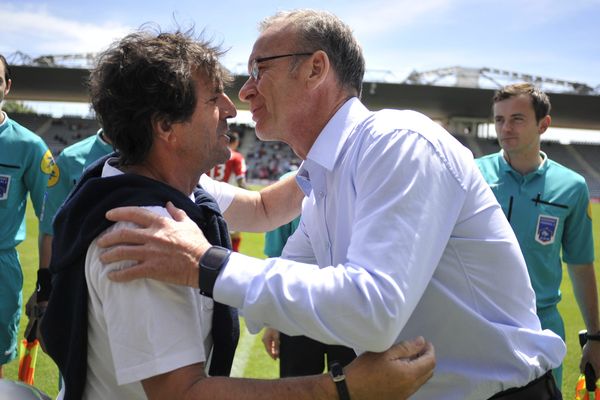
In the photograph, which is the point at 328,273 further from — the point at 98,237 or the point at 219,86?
the point at 219,86

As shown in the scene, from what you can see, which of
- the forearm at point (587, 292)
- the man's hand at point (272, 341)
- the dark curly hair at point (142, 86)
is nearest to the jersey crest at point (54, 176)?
the man's hand at point (272, 341)

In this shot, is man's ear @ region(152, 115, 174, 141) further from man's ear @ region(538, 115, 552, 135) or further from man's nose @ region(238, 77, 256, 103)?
man's ear @ region(538, 115, 552, 135)

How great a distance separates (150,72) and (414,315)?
1102mm

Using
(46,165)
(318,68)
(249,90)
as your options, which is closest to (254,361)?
(46,165)

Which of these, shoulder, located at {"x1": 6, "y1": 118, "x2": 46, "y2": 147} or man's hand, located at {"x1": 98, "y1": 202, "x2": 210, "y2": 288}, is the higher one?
man's hand, located at {"x1": 98, "y1": 202, "x2": 210, "y2": 288}

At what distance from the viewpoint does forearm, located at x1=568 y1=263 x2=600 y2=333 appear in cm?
394

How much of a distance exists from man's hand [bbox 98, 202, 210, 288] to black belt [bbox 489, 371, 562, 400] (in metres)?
Answer: 1.10

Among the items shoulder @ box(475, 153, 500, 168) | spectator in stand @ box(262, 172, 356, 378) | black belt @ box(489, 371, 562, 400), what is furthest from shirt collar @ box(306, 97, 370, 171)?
shoulder @ box(475, 153, 500, 168)

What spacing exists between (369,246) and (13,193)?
13.0ft

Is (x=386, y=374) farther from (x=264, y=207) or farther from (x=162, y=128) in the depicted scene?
(x=264, y=207)

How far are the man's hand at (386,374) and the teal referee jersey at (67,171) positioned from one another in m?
3.50

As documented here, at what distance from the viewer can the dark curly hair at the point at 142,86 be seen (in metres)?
1.74

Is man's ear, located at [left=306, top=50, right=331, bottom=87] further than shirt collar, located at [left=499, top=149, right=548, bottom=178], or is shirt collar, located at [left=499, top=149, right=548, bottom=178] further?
shirt collar, located at [left=499, top=149, right=548, bottom=178]

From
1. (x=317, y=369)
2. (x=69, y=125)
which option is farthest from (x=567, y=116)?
(x=317, y=369)
